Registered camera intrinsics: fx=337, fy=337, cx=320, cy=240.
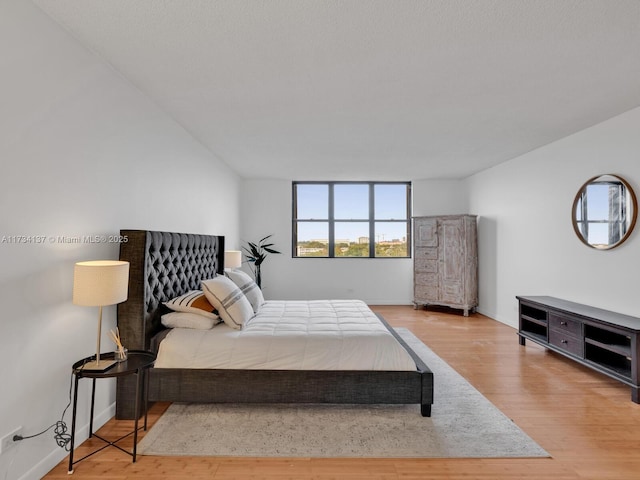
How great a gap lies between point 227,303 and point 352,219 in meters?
4.12

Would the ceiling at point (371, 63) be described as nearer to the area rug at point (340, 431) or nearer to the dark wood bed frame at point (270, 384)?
the dark wood bed frame at point (270, 384)

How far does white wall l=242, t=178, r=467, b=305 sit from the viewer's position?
6359mm

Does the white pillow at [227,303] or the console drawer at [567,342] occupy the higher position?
the white pillow at [227,303]

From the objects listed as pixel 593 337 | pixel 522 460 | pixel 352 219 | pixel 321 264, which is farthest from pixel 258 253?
pixel 522 460

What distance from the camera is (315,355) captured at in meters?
2.41

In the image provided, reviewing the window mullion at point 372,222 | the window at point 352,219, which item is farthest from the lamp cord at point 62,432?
the window mullion at point 372,222

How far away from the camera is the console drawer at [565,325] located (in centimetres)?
316

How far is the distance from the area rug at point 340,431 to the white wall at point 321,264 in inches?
149

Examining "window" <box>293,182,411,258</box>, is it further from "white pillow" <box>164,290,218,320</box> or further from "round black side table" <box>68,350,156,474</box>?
"round black side table" <box>68,350,156,474</box>

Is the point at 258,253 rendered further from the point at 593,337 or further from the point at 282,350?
the point at 593,337

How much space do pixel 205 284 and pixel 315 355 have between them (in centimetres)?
112

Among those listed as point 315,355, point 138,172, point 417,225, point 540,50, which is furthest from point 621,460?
point 417,225

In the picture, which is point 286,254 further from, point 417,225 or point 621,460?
point 621,460

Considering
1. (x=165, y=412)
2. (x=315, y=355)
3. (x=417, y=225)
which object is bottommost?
(x=165, y=412)
